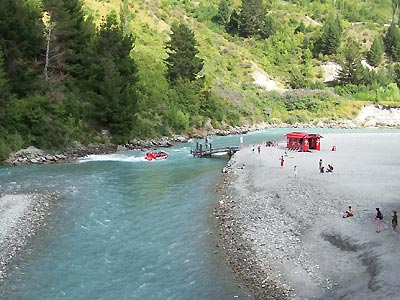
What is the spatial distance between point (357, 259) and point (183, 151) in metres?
44.8

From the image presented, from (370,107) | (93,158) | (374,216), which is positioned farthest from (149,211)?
(370,107)

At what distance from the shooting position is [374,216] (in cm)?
2558

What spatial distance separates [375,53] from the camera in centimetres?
14000

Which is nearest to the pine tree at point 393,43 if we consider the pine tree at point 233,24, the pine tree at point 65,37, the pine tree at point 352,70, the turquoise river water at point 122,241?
the pine tree at point 352,70

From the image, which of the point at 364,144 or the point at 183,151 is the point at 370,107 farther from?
the point at 183,151

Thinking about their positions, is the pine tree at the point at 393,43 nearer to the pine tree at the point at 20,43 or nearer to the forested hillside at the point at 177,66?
the forested hillside at the point at 177,66

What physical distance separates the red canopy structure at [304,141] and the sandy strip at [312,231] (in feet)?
42.4

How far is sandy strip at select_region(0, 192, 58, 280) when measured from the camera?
24781 millimetres

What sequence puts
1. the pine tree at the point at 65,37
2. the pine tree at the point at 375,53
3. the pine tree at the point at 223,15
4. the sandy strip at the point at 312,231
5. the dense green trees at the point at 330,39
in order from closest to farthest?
1. the sandy strip at the point at 312,231
2. the pine tree at the point at 65,37
3. the dense green trees at the point at 330,39
4. the pine tree at the point at 375,53
5. the pine tree at the point at 223,15

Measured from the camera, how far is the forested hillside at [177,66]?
57594 mm

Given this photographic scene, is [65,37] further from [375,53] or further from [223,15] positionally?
[375,53]

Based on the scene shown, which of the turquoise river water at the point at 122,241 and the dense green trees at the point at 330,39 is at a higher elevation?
the dense green trees at the point at 330,39

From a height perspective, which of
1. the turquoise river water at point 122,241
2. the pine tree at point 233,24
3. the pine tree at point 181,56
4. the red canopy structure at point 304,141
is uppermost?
the pine tree at point 233,24

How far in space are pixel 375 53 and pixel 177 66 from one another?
82466 millimetres
